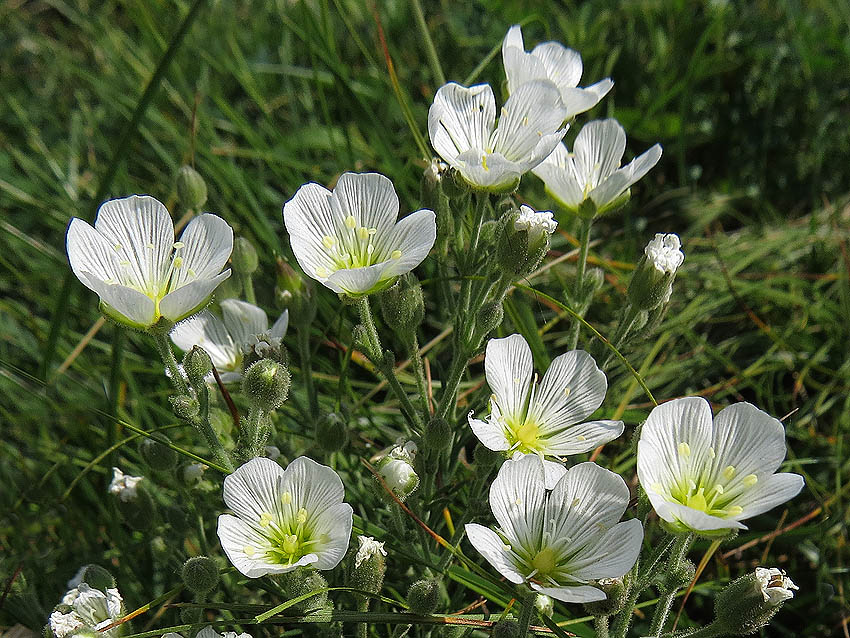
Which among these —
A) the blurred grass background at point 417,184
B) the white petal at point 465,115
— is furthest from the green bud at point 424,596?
the white petal at point 465,115

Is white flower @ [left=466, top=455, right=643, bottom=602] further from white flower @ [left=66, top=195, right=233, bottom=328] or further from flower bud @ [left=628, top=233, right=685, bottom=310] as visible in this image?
white flower @ [left=66, top=195, right=233, bottom=328]

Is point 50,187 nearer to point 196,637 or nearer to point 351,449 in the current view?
point 351,449

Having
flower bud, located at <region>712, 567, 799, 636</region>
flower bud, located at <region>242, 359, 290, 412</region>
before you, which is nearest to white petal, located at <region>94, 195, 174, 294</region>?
flower bud, located at <region>242, 359, 290, 412</region>

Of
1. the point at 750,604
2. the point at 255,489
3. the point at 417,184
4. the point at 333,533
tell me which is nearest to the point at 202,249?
the point at 255,489

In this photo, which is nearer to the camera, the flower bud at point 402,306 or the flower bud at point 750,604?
the flower bud at point 750,604

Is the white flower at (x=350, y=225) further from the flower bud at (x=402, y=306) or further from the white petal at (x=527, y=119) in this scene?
the white petal at (x=527, y=119)

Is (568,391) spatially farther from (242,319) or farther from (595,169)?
(242,319)
